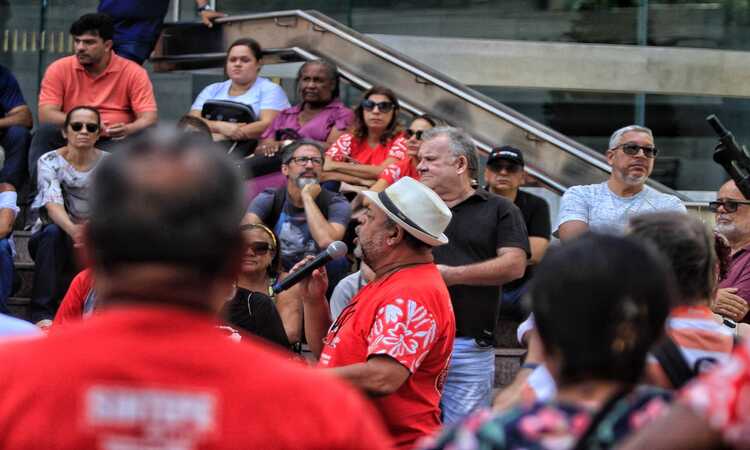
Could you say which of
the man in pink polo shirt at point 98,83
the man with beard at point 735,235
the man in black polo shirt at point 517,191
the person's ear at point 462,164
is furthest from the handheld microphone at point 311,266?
the man in pink polo shirt at point 98,83

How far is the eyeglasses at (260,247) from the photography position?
6.37 meters

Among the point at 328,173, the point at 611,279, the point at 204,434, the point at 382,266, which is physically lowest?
the point at 328,173

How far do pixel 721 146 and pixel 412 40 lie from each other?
3.61m

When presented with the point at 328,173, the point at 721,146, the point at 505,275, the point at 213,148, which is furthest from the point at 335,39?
the point at 213,148

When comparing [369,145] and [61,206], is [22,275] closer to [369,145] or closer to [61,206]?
[61,206]

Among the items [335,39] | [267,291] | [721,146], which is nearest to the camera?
[267,291]

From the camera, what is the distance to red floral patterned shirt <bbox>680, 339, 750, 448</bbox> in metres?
2.02

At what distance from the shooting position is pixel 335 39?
10.6m

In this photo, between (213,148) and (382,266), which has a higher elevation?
(213,148)

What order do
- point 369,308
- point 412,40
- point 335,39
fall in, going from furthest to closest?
point 412,40 → point 335,39 → point 369,308

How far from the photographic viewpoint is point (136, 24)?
10617mm

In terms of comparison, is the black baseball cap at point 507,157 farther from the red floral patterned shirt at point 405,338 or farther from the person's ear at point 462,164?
the red floral patterned shirt at point 405,338

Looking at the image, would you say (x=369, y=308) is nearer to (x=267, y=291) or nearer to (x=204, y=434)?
(x=267, y=291)

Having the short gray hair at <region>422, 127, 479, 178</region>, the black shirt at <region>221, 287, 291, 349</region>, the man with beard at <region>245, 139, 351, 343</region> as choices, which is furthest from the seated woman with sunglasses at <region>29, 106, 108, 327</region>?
the short gray hair at <region>422, 127, 479, 178</region>
